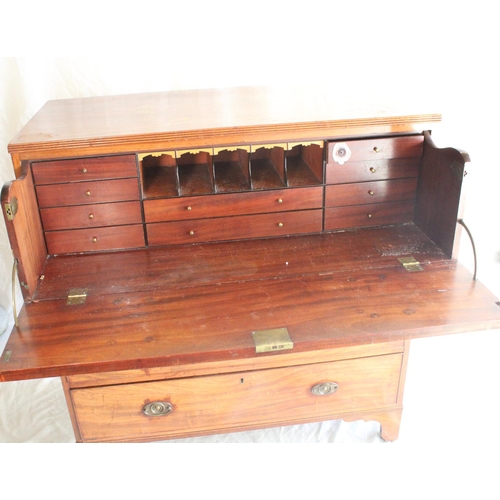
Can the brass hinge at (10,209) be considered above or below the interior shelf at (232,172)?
above

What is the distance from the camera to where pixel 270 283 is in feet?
5.60

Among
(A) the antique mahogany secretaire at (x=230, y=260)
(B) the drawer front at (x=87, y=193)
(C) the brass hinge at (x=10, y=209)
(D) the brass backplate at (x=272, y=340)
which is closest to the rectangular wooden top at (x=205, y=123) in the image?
(A) the antique mahogany secretaire at (x=230, y=260)

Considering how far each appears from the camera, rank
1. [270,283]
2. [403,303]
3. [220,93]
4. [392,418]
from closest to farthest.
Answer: [403,303]
[270,283]
[392,418]
[220,93]

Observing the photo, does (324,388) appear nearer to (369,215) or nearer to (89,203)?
(369,215)

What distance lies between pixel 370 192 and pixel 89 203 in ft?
2.90

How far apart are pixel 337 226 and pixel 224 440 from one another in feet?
2.65

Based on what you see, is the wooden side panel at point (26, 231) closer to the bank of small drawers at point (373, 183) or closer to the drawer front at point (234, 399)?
the drawer front at point (234, 399)

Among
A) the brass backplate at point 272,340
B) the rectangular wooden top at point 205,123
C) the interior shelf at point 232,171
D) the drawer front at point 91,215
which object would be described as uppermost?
the rectangular wooden top at point 205,123

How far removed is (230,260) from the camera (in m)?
1.84

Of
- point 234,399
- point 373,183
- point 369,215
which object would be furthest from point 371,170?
point 234,399

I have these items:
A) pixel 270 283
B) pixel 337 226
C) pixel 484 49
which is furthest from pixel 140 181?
pixel 484 49

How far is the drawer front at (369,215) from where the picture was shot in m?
1.97

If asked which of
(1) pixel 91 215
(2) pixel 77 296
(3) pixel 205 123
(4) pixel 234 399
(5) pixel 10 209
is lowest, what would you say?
(4) pixel 234 399

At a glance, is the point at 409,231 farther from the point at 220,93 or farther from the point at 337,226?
the point at 220,93
